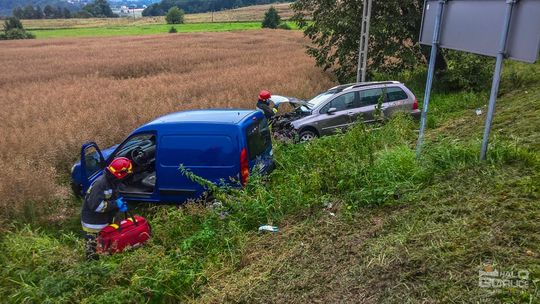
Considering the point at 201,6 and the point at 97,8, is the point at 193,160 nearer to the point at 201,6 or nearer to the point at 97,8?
the point at 97,8

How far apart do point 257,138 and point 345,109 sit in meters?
4.68

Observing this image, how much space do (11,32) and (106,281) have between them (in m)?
63.5

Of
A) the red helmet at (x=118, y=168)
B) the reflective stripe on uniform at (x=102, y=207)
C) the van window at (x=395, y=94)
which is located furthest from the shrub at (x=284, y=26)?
the reflective stripe on uniform at (x=102, y=207)

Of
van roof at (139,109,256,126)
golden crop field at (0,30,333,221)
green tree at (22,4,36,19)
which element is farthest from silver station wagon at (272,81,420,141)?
green tree at (22,4,36,19)

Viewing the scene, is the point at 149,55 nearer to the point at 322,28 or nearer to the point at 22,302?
the point at 322,28

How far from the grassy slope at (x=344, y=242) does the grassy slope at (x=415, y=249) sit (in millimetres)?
12

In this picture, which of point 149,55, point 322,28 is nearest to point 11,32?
point 149,55

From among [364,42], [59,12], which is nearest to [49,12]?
[59,12]

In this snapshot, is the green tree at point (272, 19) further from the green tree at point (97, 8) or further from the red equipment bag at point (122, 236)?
the green tree at point (97, 8)

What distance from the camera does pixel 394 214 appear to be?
169 inches

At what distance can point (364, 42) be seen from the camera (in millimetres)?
14984

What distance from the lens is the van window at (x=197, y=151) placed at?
265 inches

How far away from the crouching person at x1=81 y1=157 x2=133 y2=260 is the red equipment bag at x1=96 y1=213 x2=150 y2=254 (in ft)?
0.67

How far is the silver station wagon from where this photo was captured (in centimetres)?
1112
